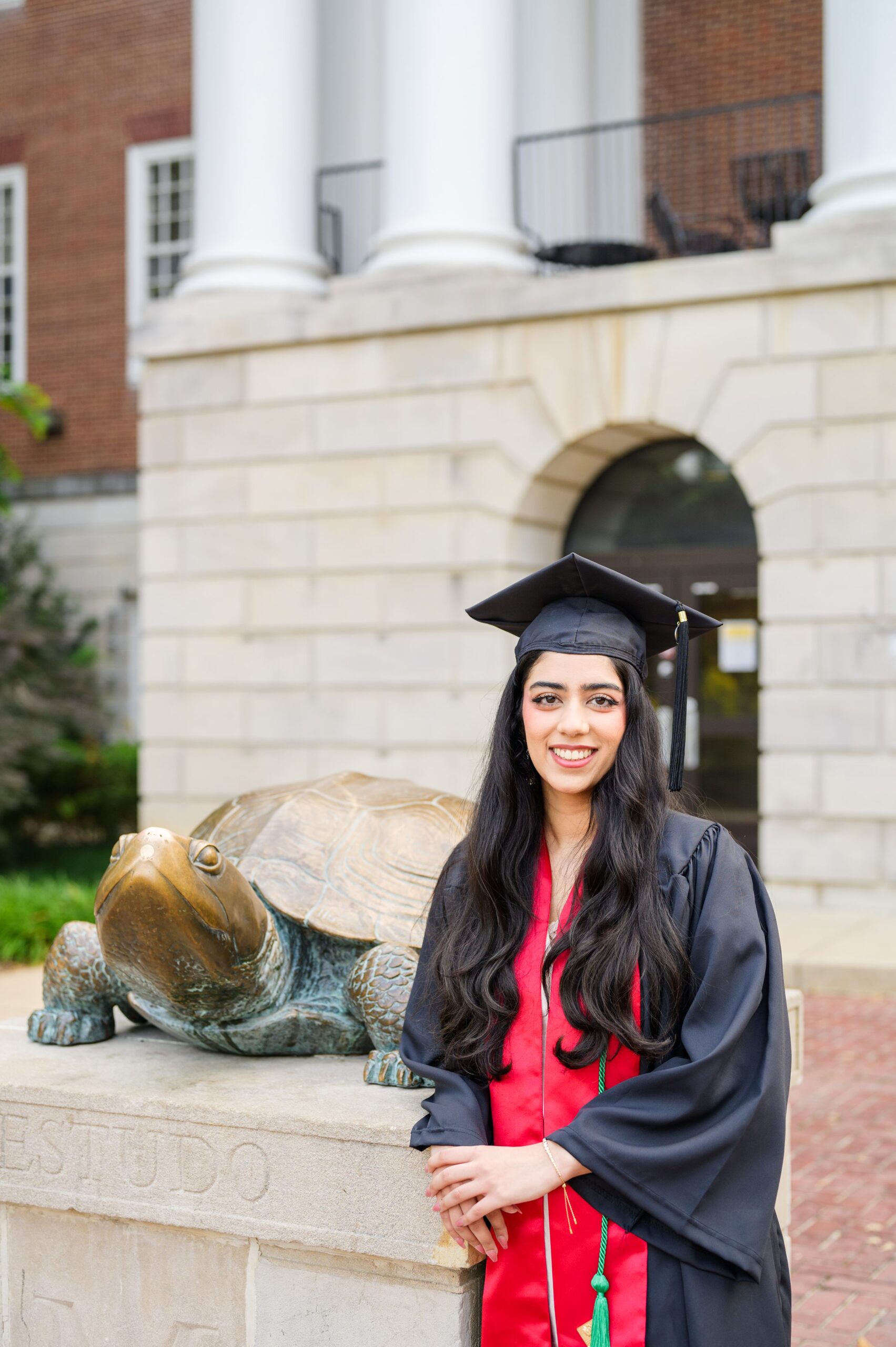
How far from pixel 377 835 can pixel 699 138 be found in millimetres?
13286

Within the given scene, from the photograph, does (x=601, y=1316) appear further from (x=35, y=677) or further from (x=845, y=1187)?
(x=35, y=677)

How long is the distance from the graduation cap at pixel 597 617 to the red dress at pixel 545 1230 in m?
0.48

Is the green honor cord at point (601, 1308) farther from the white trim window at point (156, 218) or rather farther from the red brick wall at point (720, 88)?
the white trim window at point (156, 218)

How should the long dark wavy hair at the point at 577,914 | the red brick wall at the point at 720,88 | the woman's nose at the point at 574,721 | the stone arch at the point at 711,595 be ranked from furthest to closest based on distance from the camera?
the red brick wall at the point at 720,88
the stone arch at the point at 711,595
the woman's nose at the point at 574,721
the long dark wavy hair at the point at 577,914

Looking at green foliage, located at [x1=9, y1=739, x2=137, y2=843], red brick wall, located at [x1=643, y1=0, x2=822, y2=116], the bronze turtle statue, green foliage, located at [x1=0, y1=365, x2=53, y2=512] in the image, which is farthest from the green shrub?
the bronze turtle statue

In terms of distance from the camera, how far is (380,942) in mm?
3543

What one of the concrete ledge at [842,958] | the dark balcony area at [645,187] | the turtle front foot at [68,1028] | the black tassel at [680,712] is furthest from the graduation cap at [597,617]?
the dark balcony area at [645,187]

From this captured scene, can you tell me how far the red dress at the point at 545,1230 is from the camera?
8.11ft

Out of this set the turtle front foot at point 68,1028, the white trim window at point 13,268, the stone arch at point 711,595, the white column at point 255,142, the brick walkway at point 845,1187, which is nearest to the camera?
the turtle front foot at point 68,1028

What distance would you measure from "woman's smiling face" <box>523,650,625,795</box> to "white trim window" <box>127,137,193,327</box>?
18.4 meters

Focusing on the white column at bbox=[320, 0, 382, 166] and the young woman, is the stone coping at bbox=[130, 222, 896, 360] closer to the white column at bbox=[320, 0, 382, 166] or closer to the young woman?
the white column at bbox=[320, 0, 382, 166]

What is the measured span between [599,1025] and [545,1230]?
398mm

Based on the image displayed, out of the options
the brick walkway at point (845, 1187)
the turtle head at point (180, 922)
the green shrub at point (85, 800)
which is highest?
the turtle head at point (180, 922)

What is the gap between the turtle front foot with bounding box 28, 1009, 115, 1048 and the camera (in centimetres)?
381
